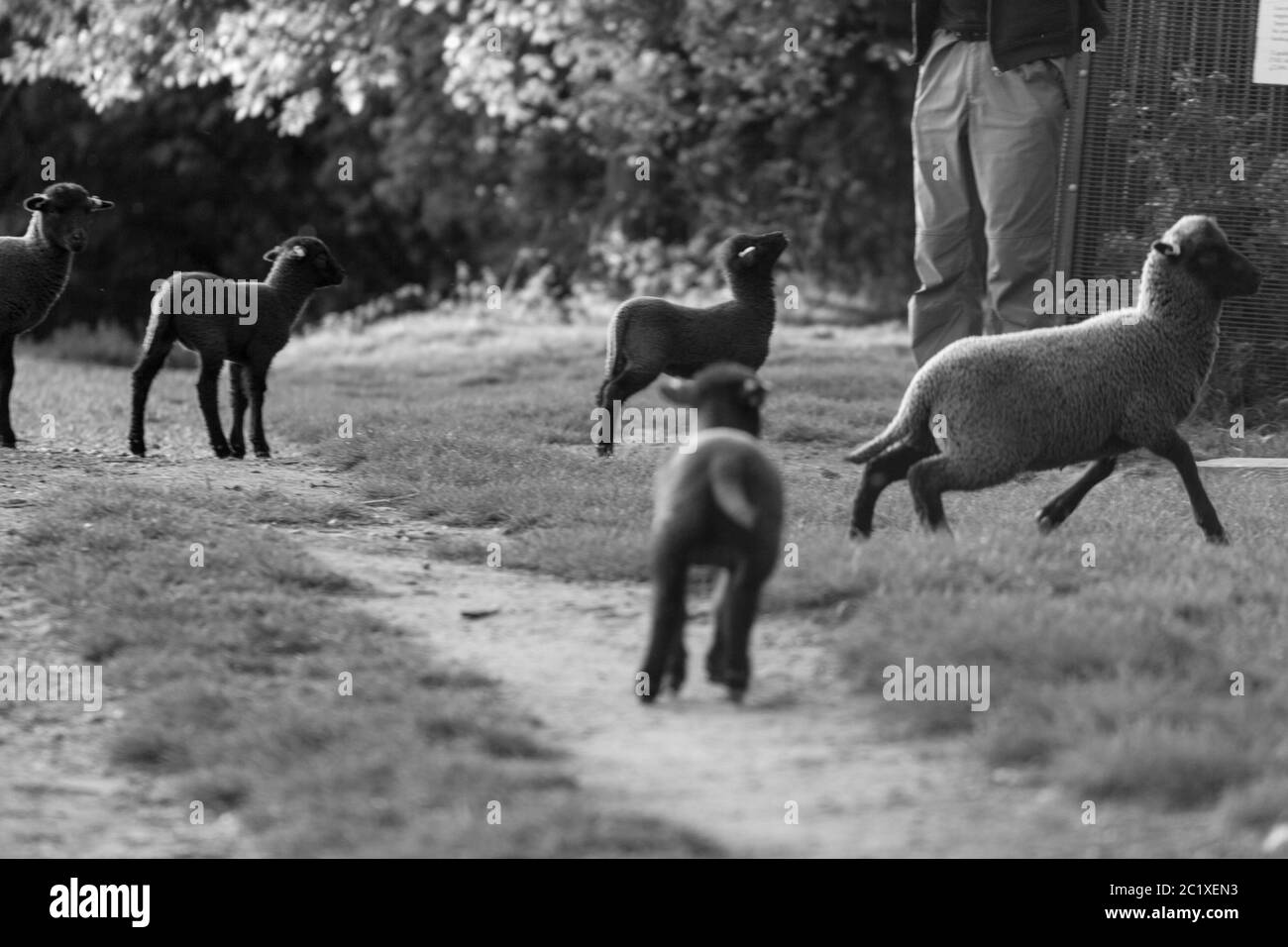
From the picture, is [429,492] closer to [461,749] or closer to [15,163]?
[461,749]

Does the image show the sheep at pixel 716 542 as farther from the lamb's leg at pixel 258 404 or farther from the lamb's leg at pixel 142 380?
the lamb's leg at pixel 142 380

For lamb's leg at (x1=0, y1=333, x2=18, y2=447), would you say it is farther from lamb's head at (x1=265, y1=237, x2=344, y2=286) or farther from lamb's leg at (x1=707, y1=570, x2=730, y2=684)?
lamb's leg at (x1=707, y1=570, x2=730, y2=684)

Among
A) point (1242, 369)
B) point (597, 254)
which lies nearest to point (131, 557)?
point (1242, 369)

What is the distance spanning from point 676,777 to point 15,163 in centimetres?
2424

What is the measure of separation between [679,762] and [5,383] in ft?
21.6

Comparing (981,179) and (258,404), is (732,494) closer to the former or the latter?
(981,179)

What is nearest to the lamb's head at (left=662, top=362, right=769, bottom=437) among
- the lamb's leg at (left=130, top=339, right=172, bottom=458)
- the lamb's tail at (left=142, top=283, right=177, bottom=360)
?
the lamb's tail at (left=142, top=283, right=177, bottom=360)

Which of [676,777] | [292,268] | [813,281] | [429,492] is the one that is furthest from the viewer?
[813,281]

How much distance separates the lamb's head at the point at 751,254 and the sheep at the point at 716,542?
3.66 m

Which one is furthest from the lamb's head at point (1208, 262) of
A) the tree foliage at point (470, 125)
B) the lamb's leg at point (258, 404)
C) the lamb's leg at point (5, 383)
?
the tree foliage at point (470, 125)

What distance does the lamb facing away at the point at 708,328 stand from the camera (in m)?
9.08

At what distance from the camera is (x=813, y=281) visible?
23.1 metres

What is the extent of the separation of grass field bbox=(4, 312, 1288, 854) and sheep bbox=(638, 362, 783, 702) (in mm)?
450

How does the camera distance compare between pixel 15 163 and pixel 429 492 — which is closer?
pixel 429 492
